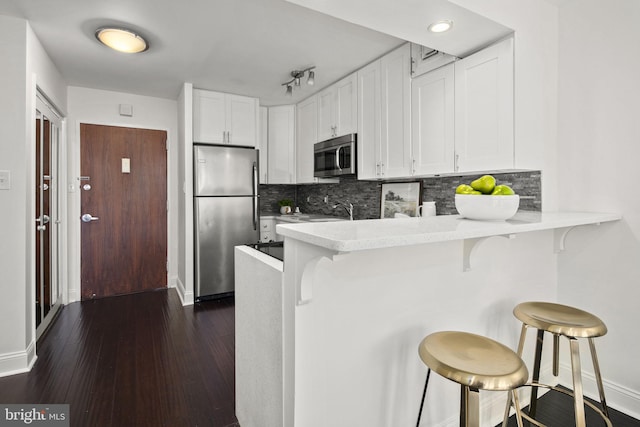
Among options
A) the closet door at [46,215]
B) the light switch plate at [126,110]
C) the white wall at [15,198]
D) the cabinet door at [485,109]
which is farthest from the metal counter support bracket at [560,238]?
the light switch plate at [126,110]

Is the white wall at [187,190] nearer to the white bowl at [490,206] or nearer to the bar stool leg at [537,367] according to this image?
the white bowl at [490,206]

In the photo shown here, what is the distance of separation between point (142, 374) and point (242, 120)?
9.81ft

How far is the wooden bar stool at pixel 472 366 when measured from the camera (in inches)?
40.3

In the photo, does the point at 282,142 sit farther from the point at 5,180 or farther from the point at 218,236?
the point at 5,180

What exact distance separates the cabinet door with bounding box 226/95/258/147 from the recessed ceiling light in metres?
2.76

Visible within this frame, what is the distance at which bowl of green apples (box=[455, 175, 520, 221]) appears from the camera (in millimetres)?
1476

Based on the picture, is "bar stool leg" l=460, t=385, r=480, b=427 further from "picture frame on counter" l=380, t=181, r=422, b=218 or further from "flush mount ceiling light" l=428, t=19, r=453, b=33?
"picture frame on counter" l=380, t=181, r=422, b=218

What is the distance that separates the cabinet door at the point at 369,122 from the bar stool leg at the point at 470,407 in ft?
7.26

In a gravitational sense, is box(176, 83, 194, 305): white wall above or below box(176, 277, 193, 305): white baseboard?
above

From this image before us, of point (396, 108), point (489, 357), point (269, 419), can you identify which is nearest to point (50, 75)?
point (396, 108)

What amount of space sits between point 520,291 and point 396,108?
5.69 feet

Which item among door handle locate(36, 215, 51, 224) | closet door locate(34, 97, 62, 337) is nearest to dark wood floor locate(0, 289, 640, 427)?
closet door locate(34, 97, 62, 337)

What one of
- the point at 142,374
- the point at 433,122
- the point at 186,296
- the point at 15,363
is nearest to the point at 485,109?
the point at 433,122

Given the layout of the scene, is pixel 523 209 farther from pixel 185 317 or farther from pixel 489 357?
pixel 185 317
